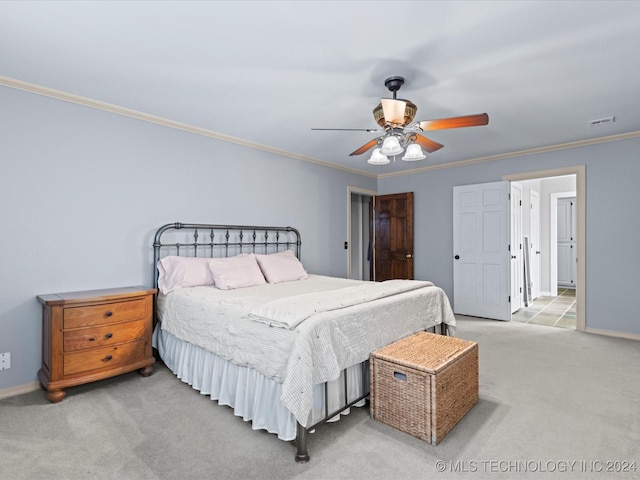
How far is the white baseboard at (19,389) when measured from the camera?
8.45 feet

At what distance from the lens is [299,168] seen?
4.89 metres

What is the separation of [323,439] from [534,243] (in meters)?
6.38

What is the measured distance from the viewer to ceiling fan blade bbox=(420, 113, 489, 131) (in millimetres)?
2372

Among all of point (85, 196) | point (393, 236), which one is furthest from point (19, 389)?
point (393, 236)

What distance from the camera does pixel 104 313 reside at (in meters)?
2.69

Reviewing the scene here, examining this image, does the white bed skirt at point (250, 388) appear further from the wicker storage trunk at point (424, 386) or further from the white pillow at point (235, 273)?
the white pillow at point (235, 273)

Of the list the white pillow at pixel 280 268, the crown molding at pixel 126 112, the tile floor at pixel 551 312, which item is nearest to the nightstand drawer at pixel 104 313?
the white pillow at pixel 280 268

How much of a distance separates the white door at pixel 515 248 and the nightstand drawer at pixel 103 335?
484 cm

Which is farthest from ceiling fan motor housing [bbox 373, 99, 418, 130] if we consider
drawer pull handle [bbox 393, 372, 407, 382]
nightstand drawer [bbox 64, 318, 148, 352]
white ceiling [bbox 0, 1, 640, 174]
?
nightstand drawer [bbox 64, 318, 148, 352]

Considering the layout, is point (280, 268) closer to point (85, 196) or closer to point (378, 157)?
point (378, 157)

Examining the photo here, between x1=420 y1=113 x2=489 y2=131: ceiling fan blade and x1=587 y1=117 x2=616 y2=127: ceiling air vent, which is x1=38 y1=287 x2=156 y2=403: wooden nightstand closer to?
x1=420 y1=113 x2=489 y2=131: ceiling fan blade

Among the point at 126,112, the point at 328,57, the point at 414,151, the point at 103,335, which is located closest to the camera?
the point at 328,57

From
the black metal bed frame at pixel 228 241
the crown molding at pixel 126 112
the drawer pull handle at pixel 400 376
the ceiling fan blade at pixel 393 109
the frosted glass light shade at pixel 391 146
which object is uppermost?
the crown molding at pixel 126 112

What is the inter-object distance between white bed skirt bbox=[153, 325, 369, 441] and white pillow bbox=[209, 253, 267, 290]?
2.10ft
